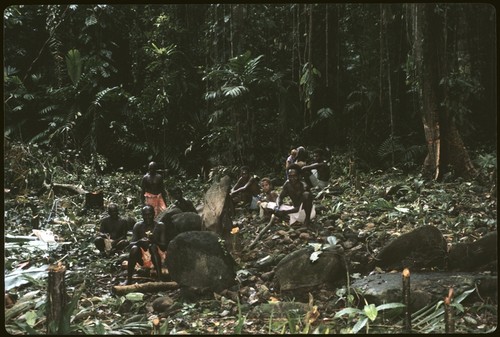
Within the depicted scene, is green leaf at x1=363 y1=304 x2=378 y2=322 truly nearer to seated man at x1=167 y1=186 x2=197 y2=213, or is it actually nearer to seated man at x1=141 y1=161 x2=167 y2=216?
seated man at x1=167 y1=186 x2=197 y2=213

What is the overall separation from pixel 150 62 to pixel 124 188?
2670mm

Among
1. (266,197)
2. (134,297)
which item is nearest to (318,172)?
(266,197)

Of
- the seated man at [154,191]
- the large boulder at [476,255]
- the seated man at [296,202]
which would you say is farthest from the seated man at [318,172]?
the large boulder at [476,255]

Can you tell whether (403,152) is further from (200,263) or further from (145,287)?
(145,287)

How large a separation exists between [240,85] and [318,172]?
1.92 metres

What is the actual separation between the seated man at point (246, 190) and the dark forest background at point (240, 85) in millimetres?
832

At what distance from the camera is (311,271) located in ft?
14.8

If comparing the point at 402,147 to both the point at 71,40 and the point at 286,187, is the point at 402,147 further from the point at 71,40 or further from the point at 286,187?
the point at 71,40

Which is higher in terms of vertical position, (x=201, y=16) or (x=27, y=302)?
(x=201, y=16)

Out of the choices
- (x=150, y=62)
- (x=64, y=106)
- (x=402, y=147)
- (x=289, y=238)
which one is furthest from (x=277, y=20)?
(x=289, y=238)

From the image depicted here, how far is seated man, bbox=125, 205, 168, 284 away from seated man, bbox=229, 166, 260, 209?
2.31 m

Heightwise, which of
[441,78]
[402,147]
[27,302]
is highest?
[441,78]

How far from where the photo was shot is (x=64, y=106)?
9.21m

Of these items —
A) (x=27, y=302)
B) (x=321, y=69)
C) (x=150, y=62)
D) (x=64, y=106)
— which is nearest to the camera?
(x=27, y=302)
